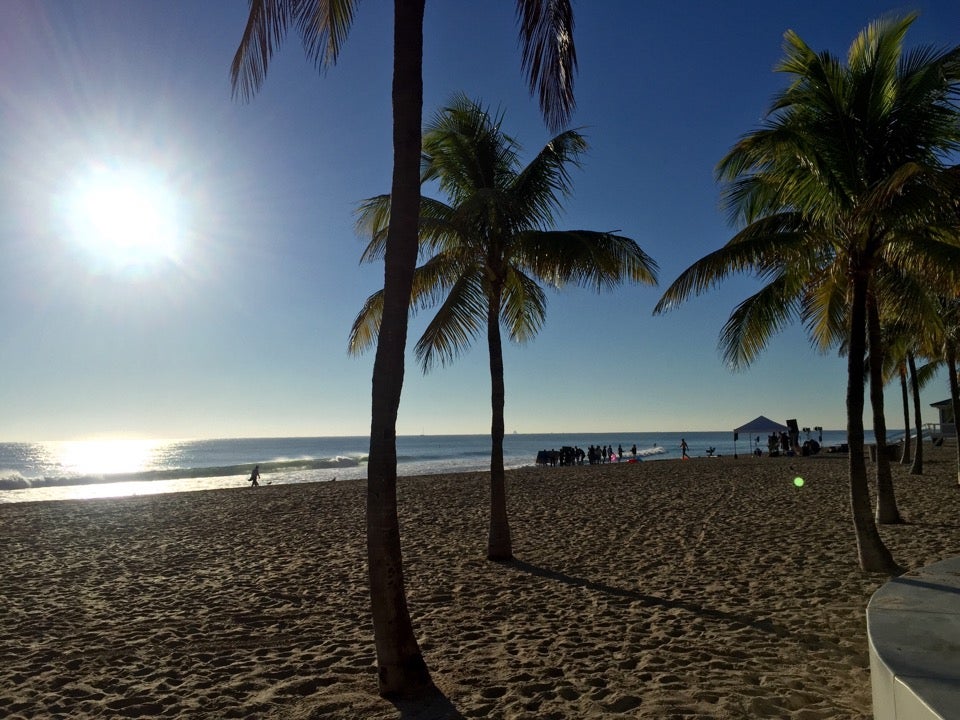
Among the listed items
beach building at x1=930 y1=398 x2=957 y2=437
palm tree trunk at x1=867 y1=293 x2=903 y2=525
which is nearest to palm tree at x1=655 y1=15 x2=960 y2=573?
palm tree trunk at x1=867 y1=293 x2=903 y2=525

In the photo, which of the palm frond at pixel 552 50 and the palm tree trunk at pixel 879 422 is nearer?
the palm frond at pixel 552 50

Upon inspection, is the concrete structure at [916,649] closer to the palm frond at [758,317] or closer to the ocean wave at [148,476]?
the palm frond at [758,317]

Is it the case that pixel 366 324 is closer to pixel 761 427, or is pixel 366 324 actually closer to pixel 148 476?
pixel 761 427

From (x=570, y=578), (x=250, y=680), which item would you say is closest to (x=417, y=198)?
(x=250, y=680)

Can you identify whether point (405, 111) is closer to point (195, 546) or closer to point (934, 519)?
point (195, 546)

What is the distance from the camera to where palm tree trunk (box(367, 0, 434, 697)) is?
14.6ft

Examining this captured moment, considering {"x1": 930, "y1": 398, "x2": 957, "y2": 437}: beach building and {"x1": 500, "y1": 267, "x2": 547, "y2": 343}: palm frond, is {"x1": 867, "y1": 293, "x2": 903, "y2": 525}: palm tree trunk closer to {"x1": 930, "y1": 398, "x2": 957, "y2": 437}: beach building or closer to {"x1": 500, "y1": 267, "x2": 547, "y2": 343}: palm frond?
{"x1": 500, "y1": 267, "x2": 547, "y2": 343}: palm frond

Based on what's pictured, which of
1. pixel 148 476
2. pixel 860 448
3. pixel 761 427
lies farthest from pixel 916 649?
pixel 148 476

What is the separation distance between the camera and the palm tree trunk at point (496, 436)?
9289mm

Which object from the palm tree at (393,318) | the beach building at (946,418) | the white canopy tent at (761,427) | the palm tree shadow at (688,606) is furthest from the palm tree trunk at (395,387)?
the beach building at (946,418)

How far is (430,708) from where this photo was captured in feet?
14.1

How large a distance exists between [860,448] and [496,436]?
4.69 m

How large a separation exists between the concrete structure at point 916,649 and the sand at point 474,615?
0.66 m

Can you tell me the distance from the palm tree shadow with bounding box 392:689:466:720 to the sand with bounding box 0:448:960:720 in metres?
0.02
